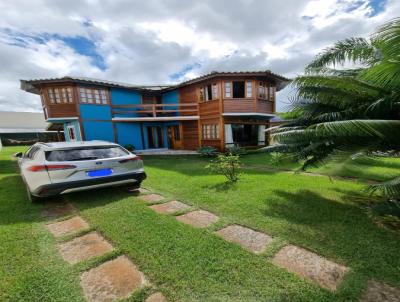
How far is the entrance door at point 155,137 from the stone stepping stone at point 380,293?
16604 millimetres

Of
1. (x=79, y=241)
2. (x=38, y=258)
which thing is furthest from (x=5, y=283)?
(x=79, y=241)

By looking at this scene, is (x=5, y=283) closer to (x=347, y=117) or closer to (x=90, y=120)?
(x=347, y=117)

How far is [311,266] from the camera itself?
7.47 feet

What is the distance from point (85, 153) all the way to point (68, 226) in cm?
167

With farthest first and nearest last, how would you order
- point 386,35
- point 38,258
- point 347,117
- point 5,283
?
point 347,117
point 38,258
point 5,283
point 386,35

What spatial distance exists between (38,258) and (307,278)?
10.4 feet

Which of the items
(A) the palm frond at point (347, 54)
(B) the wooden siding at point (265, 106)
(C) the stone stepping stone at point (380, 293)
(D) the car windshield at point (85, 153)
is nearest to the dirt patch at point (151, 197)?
(D) the car windshield at point (85, 153)

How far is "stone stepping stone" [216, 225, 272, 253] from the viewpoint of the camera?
8.82ft

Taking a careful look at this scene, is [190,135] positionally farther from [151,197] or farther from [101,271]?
[101,271]

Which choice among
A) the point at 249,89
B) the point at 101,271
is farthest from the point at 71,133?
the point at 101,271

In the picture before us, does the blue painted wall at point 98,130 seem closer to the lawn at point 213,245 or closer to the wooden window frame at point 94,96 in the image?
the wooden window frame at point 94,96

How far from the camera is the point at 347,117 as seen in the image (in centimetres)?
350

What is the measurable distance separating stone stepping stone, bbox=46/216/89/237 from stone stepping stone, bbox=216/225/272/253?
232cm

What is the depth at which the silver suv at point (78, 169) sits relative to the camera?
4004mm
